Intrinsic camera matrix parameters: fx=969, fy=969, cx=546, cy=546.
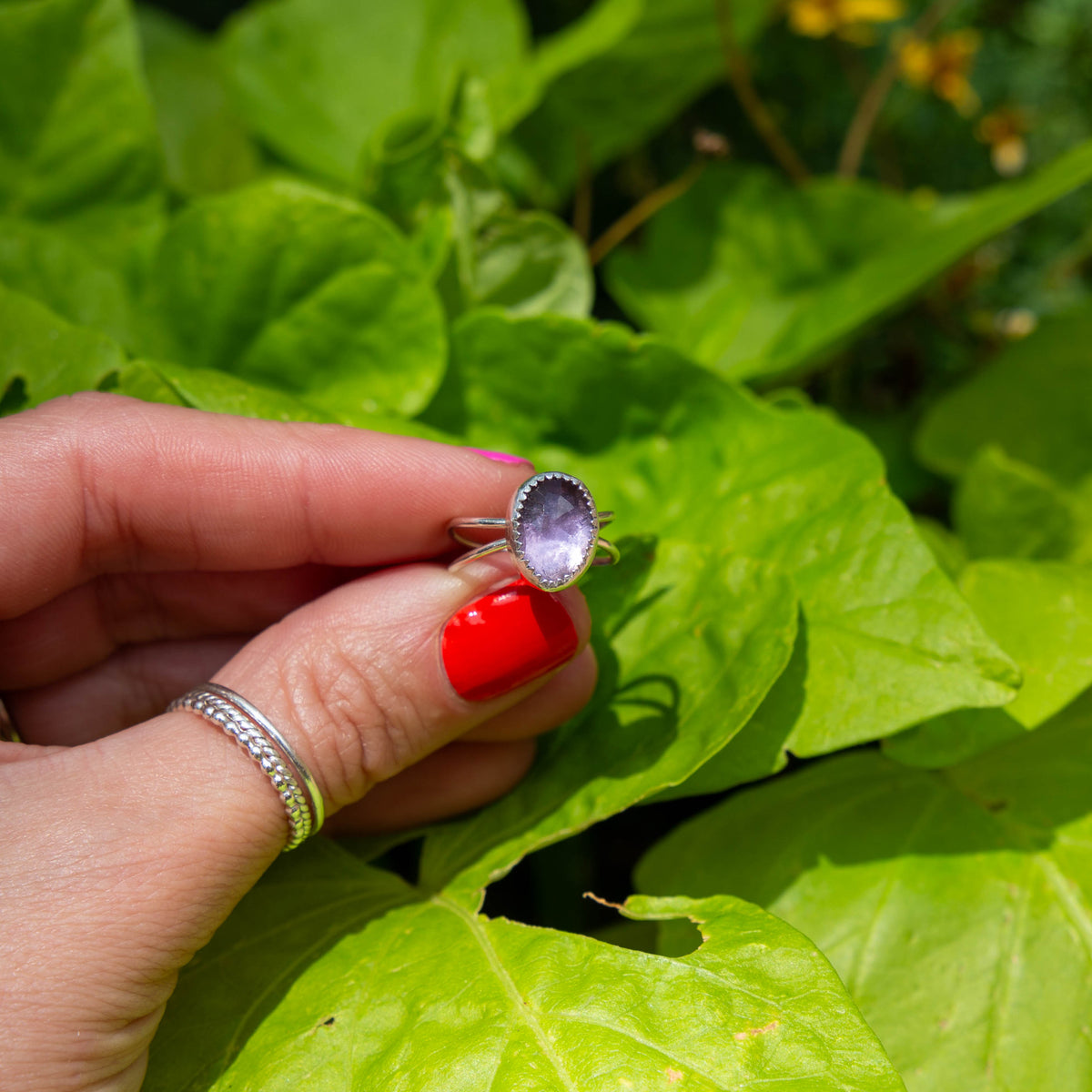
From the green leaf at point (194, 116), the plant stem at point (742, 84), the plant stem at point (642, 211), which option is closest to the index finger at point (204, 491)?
the plant stem at point (642, 211)

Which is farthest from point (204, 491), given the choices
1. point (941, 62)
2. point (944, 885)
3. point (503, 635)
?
point (941, 62)

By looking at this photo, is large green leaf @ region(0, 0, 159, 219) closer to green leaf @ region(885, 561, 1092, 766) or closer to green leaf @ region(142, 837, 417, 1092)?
green leaf @ region(142, 837, 417, 1092)

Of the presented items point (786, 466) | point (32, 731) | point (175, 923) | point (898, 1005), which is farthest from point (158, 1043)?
point (786, 466)

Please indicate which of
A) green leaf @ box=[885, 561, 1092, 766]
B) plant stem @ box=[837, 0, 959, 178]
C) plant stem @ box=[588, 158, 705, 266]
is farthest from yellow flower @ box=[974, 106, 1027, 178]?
green leaf @ box=[885, 561, 1092, 766]

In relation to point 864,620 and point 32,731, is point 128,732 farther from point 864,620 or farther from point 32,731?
point 864,620

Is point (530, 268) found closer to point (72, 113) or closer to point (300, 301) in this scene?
point (300, 301)

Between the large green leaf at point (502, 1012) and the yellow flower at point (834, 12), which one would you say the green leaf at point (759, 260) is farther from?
the large green leaf at point (502, 1012)
